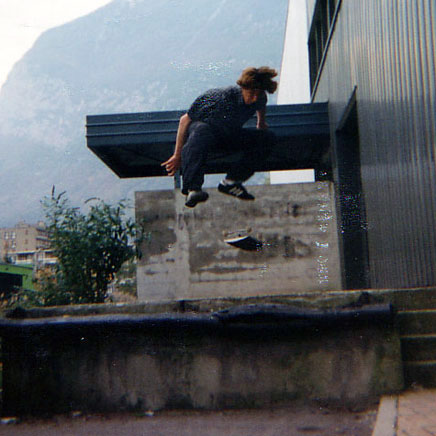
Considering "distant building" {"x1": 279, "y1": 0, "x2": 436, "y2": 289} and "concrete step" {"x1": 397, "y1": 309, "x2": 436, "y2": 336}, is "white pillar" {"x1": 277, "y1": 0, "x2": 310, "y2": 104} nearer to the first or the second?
"distant building" {"x1": 279, "y1": 0, "x2": 436, "y2": 289}

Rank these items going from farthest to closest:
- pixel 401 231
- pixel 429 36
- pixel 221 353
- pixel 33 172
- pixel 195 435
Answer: pixel 401 231 < pixel 33 172 < pixel 429 36 < pixel 221 353 < pixel 195 435

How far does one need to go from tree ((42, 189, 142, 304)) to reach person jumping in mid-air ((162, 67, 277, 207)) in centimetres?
662

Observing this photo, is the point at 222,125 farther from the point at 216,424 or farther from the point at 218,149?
the point at 216,424

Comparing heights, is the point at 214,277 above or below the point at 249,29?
below

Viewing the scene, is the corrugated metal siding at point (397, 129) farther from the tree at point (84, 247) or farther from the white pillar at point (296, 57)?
the white pillar at point (296, 57)

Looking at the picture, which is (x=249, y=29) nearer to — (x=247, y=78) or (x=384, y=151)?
(x=384, y=151)

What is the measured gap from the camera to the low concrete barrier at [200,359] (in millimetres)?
4852

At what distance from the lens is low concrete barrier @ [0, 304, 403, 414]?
15.9 ft

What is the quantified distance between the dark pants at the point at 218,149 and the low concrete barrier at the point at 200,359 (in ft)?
5.54

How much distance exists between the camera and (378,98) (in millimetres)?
7938

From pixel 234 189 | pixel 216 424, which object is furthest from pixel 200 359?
pixel 234 189

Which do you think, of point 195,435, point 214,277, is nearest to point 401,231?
point 195,435

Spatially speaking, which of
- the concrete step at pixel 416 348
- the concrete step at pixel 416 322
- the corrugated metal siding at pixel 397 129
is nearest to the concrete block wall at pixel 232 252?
the corrugated metal siding at pixel 397 129

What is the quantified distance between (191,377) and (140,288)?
7547 millimetres
